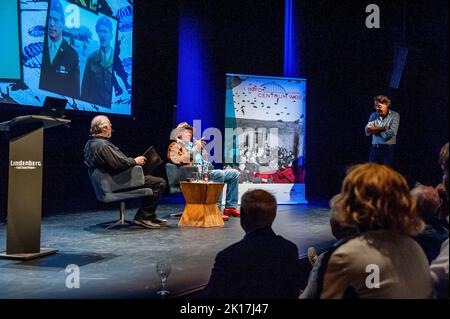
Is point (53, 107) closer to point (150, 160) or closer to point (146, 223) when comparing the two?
A: point (150, 160)

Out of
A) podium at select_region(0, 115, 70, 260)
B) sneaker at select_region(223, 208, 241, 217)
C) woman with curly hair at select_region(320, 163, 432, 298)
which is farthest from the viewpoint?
sneaker at select_region(223, 208, 241, 217)

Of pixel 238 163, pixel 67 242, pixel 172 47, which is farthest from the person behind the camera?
pixel 172 47

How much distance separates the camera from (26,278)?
2967mm

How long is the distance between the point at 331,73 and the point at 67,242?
17.4 feet

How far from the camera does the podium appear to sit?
3412 mm

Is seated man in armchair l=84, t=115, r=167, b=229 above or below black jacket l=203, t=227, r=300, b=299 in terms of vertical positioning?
above

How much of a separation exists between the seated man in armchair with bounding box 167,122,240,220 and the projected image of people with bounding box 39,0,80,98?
1.25 metres

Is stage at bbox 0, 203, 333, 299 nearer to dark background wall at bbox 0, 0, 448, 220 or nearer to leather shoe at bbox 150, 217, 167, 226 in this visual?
leather shoe at bbox 150, 217, 167, 226

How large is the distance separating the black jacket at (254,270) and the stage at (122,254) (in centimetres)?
89

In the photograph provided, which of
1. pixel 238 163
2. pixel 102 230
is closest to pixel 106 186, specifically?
pixel 102 230

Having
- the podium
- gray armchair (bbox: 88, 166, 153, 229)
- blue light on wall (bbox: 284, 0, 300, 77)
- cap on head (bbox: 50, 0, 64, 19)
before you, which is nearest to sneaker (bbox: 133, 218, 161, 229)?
gray armchair (bbox: 88, 166, 153, 229)

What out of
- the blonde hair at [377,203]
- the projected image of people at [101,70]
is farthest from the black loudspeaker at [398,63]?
the blonde hair at [377,203]

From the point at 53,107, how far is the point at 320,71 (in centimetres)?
552
